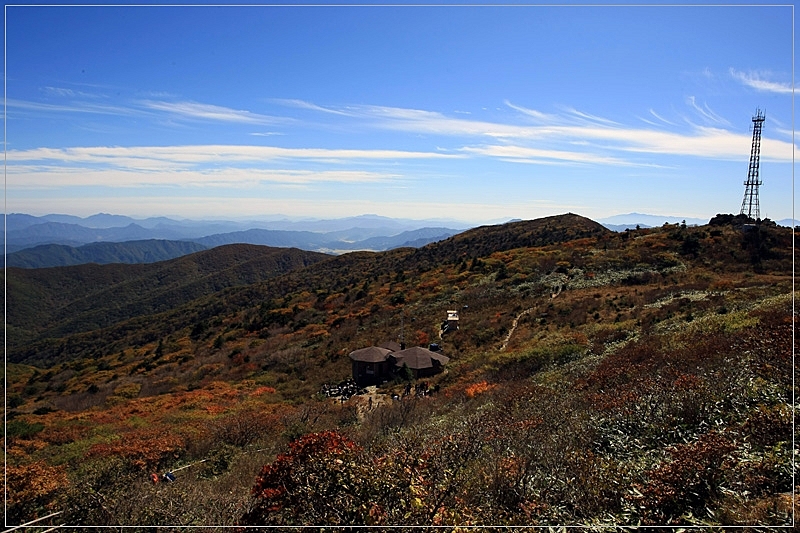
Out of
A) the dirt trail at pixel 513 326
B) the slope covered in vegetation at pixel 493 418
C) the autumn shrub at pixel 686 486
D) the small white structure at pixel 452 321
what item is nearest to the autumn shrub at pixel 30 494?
the slope covered in vegetation at pixel 493 418

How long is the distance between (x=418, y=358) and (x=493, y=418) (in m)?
11.5

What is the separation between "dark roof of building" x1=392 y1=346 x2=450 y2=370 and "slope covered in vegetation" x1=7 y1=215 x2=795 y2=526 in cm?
97

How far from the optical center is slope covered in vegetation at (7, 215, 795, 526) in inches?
195

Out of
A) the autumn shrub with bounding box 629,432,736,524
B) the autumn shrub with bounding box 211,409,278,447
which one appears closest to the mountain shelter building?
the autumn shrub with bounding box 211,409,278,447

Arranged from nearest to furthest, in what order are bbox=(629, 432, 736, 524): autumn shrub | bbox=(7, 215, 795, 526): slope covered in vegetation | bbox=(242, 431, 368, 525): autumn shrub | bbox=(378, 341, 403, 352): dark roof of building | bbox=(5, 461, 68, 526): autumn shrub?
bbox=(242, 431, 368, 525): autumn shrub, bbox=(629, 432, 736, 524): autumn shrub, bbox=(7, 215, 795, 526): slope covered in vegetation, bbox=(5, 461, 68, 526): autumn shrub, bbox=(378, 341, 403, 352): dark roof of building

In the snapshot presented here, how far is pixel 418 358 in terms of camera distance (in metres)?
21.3

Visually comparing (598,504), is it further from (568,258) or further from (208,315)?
(208,315)

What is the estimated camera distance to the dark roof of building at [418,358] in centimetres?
2101

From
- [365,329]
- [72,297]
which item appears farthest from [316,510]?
[72,297]

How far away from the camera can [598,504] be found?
16.9ft

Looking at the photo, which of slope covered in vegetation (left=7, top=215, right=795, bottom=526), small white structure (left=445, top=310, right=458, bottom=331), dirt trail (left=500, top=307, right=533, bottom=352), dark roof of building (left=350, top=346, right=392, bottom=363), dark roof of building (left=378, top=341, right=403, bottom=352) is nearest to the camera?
slope covered in vegetation (left=7, top=215, right=795, bottom=526)

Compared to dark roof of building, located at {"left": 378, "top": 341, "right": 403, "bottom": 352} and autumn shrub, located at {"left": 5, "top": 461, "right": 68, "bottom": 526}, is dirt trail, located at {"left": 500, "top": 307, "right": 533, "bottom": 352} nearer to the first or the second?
dark roof of building, located at {"left": 378, "top": 341, "right": 403, "bottom": 352}

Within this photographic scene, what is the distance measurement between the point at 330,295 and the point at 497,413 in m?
38.0

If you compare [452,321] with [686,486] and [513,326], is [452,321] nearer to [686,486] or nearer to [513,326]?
[513,326]
